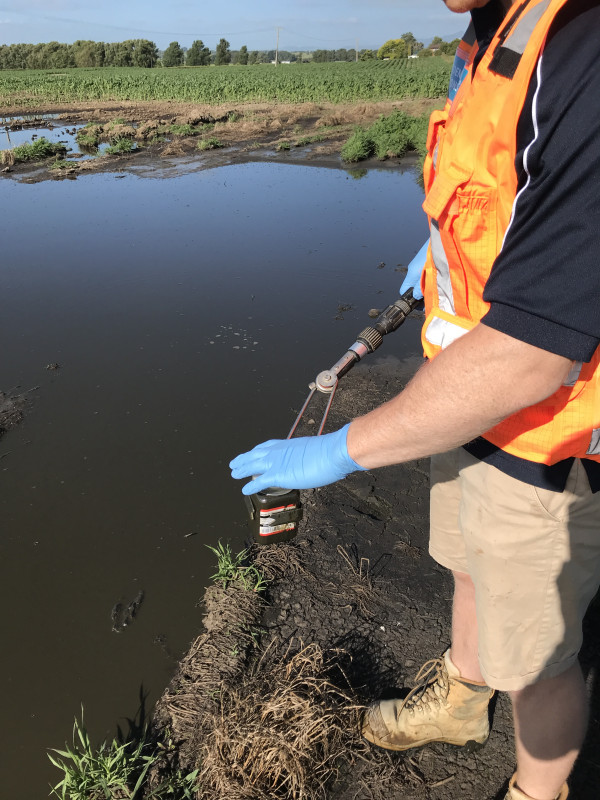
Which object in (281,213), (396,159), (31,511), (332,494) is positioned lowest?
(31,511)

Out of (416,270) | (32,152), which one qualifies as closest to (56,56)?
(32,152)

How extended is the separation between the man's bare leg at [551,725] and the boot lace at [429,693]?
41 cm

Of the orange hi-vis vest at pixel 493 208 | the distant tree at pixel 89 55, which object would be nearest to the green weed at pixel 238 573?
the orange hi-vis vest at pixel 493 208

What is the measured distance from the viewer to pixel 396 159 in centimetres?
1245

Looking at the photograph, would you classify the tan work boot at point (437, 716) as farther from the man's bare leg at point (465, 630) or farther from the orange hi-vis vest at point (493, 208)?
the orange hi-vis vest at point (493, 208)

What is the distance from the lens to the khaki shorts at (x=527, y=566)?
3.85ft

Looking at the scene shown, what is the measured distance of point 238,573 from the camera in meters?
2.49

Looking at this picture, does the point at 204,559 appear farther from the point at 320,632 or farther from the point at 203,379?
the point at 203,379

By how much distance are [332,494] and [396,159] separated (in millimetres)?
11428

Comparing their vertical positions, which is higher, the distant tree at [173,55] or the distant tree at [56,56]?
the distant tree at [173,55]

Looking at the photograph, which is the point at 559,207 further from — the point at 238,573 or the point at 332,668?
the point at 238,573

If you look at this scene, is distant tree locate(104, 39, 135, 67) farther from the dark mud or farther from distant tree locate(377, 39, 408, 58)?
the dark mud

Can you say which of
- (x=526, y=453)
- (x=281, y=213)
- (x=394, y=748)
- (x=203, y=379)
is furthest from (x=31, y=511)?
(x=281, y=213)

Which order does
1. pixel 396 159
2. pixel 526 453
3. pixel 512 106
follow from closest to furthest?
pixel 512 106 → pixel 526 453 → pixel 396 159
